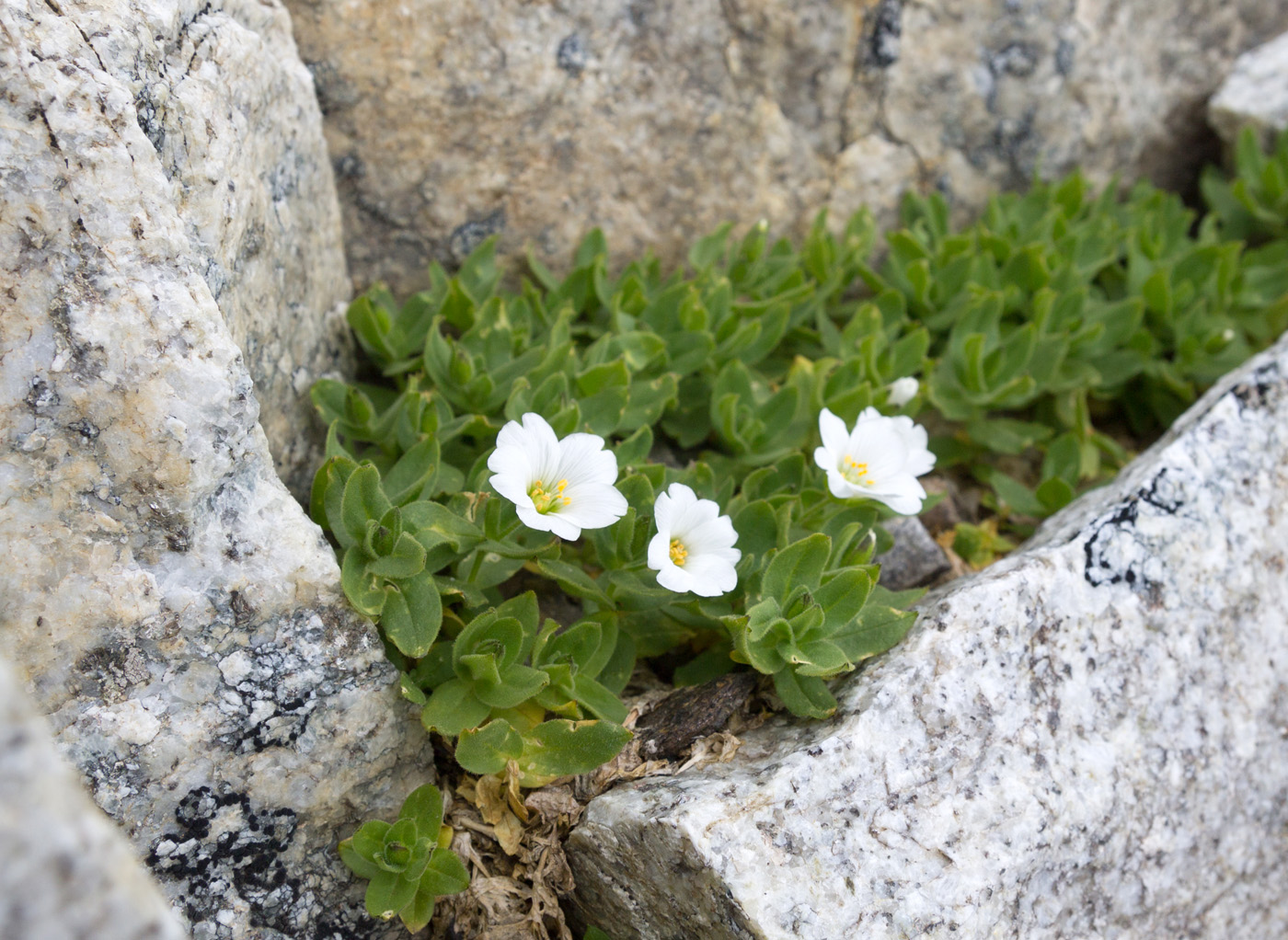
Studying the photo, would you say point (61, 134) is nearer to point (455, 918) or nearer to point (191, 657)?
point (191, 657)

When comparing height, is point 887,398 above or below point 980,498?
above

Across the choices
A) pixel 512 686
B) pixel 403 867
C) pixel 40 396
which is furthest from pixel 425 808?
pixel 40 396

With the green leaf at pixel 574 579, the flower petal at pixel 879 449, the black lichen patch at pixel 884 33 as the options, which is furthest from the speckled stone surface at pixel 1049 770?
the black lichen patch at pixel 884 33

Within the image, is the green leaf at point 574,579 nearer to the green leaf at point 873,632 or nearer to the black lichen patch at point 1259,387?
the green leaf at point 873,632

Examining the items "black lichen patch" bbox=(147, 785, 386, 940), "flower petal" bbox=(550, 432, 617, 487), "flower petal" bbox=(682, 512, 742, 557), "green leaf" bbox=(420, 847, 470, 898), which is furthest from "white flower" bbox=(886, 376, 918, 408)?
"black lichen patch" bbox=(147, 785, 386, 940)

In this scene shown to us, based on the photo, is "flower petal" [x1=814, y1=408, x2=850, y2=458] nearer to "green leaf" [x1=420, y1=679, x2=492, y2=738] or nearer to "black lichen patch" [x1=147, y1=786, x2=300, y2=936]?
"green leaf" [x1=420, y1=679, x2=492, y2=738]

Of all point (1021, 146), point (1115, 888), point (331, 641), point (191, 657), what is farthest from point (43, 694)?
point (1021, 146)

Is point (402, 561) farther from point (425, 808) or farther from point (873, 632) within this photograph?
point (873, 632)
